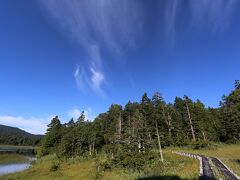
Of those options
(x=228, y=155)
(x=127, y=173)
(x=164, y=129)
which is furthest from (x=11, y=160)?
(x=228, y=155)

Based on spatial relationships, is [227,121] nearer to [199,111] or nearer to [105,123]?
[199,111]

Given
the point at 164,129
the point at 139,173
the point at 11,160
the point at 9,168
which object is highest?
the point at 164,129

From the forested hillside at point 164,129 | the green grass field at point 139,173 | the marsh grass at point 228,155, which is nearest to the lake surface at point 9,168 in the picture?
the green grass field at point 139,173

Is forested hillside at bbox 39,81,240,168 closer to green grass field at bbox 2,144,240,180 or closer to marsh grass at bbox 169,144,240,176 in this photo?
marsh grass at bbox 169,144,240,176

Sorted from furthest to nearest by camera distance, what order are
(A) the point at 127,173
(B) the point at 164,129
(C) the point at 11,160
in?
(B) the point at 164,129
(C) the point at 11,160
(A) the point at 127,173

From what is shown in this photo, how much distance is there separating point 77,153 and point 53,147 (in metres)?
15.1

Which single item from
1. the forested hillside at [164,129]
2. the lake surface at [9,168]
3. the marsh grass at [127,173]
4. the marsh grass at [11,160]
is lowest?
the marsh grass at [127,173]

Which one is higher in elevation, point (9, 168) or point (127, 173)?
point (9, 168)

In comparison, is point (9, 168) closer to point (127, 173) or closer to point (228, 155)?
point (127, 173)

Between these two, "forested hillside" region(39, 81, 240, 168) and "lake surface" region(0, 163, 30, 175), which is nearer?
"lake surface" region(0, 163, 30, 175)

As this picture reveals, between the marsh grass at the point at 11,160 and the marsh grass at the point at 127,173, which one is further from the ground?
the marsh grass at the point at 11,160

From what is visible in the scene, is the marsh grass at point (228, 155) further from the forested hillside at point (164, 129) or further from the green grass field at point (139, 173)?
the forested hillside at point (164, 129)

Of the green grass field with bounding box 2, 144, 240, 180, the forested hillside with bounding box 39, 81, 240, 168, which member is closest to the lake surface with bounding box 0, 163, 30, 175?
the green grass field with bounding box 2, 144, 240, 180

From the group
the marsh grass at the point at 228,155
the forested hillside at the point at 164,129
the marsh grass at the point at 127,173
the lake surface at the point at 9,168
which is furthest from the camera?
the forested hillside at the point at 164,129
